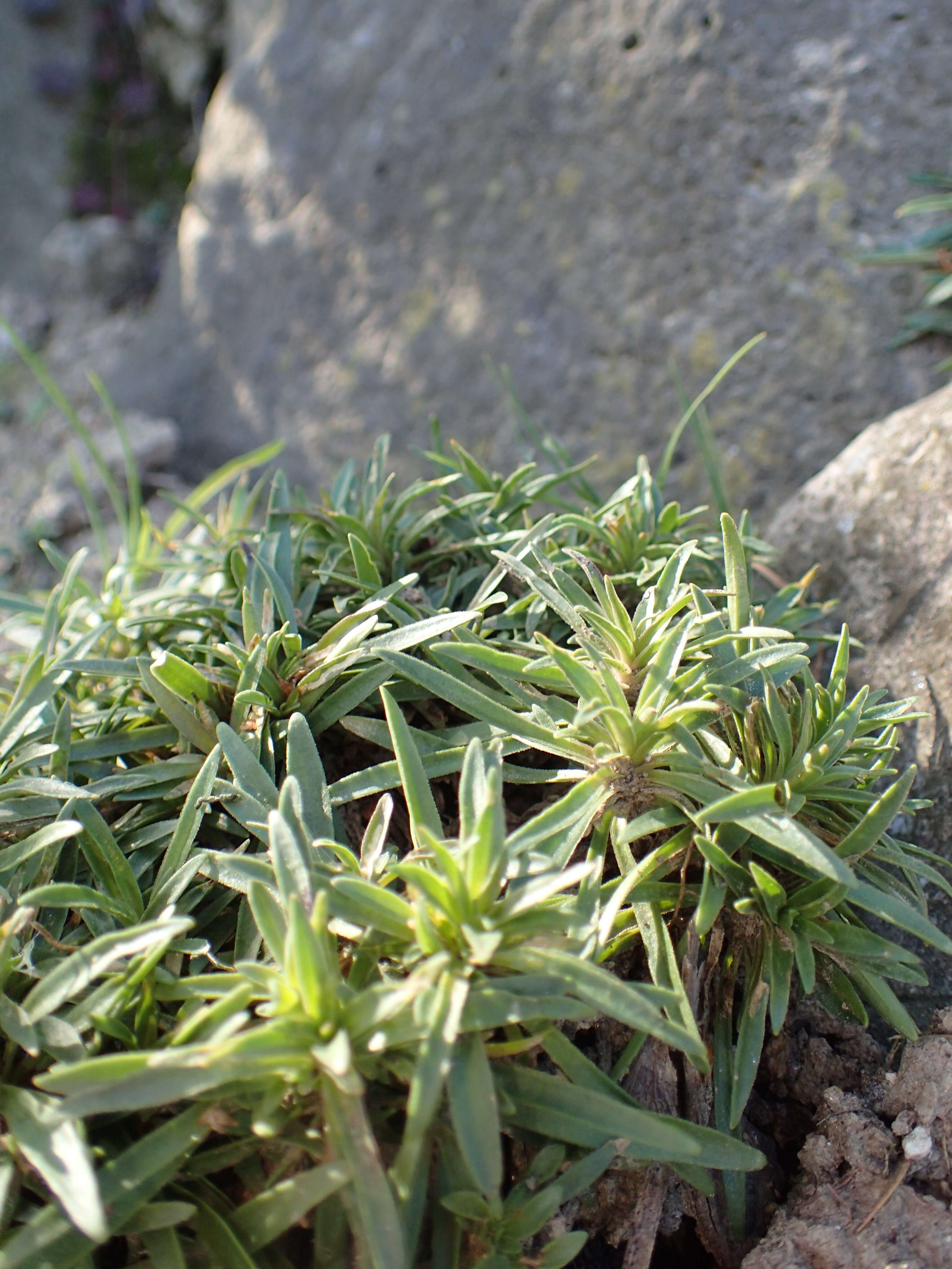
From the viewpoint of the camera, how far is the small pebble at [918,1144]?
1050 mm

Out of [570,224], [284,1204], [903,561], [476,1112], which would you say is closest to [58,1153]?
[284,1204]

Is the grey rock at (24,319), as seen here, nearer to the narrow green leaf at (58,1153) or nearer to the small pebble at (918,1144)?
the narrow green leaf at (58,1153)

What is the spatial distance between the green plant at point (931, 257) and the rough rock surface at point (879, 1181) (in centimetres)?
171

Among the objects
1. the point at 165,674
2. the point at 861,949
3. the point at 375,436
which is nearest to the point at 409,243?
the point at 375,436

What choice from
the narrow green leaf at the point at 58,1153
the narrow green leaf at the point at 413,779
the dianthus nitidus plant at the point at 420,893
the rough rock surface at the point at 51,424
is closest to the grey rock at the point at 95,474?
the rough rock surface at the point at 51,424

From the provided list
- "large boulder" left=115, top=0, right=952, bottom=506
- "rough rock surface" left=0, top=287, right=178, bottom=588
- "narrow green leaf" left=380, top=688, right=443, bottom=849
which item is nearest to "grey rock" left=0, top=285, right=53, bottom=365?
"rough rock surface" left=0, top=287, right=178, bottom=588

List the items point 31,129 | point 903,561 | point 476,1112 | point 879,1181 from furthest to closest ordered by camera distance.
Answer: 1. point 31,129
2. point 903,561
3. point 879,1181
4. point 476,1112

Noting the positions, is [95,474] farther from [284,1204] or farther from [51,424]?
[284,1204]

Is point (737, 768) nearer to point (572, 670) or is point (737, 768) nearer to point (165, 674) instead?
point (572, 670)

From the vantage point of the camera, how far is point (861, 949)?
1.03m

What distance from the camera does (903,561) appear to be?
63.3 inches

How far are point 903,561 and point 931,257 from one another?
Result: 3.48 ft

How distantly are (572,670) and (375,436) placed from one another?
2.00m

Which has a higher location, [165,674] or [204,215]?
[204,215]
